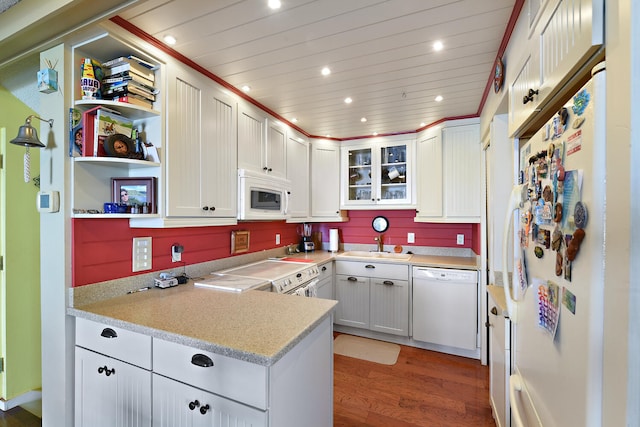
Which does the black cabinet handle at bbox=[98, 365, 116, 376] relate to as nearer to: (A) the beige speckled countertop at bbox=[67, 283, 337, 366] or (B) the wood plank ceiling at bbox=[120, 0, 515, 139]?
(A) the beige speckled countertop at bbox=[67, 283, 337, 366]

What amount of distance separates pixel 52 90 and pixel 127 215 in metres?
0.75

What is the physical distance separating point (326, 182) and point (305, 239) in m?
0.83

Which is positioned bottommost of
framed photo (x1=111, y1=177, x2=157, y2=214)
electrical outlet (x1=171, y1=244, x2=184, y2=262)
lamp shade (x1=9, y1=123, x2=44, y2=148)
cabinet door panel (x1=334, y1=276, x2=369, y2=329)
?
cabinet door panel (x1=334, y1=276, x2=369, y2=329)

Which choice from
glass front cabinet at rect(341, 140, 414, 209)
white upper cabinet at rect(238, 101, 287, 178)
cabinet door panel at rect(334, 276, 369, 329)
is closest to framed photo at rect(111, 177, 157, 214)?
white upper cabinet at rect(238, 101, 287, 178)

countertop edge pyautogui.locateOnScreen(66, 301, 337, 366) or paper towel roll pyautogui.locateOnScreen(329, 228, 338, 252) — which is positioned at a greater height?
paper towel roll pyautogui.locateOnScreen(329, 228, 338, 252)

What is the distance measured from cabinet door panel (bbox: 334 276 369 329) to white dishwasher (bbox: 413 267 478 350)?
1.80 ft

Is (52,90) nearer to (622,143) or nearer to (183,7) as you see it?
(183,7)

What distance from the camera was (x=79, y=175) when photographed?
1491 millimetres

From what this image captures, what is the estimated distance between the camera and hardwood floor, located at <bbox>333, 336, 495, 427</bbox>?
192 cm

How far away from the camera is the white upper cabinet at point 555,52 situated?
0.68 meters

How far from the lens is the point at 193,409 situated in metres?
1.14

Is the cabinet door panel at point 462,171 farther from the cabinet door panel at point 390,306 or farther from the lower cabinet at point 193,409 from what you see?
the lower cabinet at point 193,409

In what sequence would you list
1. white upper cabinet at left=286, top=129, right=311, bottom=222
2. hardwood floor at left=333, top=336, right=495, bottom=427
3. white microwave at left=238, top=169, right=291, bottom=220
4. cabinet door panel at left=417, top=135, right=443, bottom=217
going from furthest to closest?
1. white upper cabinet at left=286, top=129, right=311, bottom=222
2. cabinet door panel at left=417, top=135, right=443, bottom=217
3. white microwave at left=238, top=169, right=291, bottom=220
4. hardwood floor at left=333, top=336, right=495, bottom=427

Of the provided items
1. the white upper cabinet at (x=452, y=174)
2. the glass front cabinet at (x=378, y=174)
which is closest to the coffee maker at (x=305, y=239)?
the glass front cabinet at (x=378, y=174)
